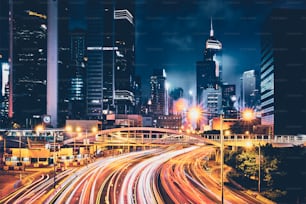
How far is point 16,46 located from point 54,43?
40.4 m

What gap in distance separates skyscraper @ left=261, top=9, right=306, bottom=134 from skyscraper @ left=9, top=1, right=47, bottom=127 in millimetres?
112885

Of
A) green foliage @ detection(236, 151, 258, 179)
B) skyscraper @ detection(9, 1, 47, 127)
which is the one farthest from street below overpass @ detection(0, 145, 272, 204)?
skyscraper @ detection(9, 1, 47, 127)

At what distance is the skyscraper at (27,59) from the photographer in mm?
178625

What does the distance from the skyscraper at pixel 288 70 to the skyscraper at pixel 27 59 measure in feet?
370

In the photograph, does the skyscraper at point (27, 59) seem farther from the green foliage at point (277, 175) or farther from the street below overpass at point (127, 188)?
the green foliage at point (277, 175)

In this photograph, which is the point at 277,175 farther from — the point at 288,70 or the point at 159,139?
the point at 288,70

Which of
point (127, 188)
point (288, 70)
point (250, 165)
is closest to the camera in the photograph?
point (127, 188)

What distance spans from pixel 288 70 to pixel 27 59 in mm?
129292

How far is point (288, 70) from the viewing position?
403 ft

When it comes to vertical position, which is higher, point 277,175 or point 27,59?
point 27,59

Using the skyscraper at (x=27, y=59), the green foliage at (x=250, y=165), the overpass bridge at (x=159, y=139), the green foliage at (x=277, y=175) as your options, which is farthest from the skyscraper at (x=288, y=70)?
the skyscraper at (x=27, y=59)

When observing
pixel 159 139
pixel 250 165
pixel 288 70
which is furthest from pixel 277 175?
pixel 288 70

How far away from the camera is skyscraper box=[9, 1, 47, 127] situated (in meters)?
179

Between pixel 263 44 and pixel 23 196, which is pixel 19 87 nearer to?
pixel 263 44
